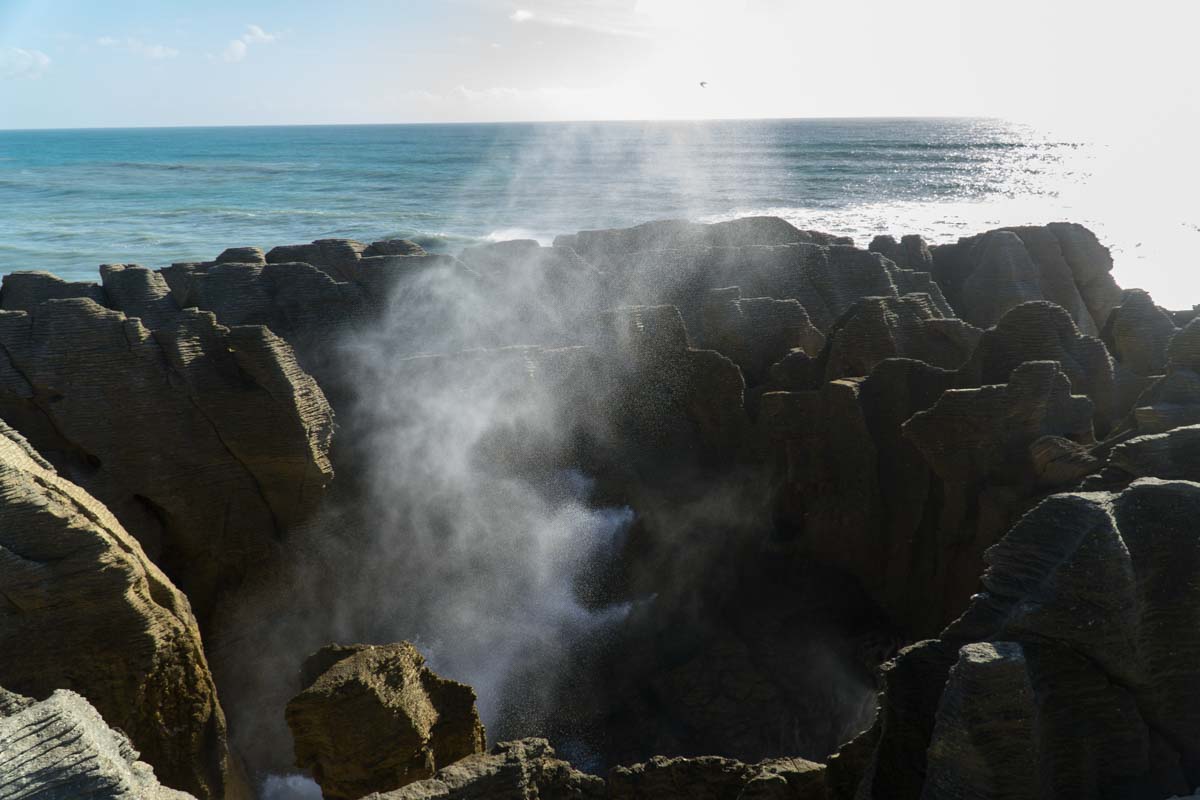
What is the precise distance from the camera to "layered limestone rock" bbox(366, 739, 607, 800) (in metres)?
3.76

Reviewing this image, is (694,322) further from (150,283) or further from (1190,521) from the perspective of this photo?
(1190,521)

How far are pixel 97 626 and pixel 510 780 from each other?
2438 mm

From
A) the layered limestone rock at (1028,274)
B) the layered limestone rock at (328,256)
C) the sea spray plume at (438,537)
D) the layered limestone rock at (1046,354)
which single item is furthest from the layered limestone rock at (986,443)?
the layered limestone rock at (328,256)

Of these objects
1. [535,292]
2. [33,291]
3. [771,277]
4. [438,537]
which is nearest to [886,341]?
[771,277]

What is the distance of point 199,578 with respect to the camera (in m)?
6.91

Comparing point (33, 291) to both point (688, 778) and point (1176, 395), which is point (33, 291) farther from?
point (1176, 395)

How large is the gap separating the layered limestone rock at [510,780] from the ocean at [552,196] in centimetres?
2345

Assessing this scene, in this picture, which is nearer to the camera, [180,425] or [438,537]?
[180,425]

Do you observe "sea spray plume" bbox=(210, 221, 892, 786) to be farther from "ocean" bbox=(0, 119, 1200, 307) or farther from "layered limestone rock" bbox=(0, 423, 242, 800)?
"ocean" bbox=(0, 119, 1200, 307)

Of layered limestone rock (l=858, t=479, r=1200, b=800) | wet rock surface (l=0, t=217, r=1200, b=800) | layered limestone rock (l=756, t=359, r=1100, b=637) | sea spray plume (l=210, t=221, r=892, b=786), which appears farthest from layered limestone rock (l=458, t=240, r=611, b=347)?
layered limestone rock (l=858, t=479, r=1200, b=800)

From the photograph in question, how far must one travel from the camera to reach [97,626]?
4828 mm

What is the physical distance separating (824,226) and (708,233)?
31.9 meters

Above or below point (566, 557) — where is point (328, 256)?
above

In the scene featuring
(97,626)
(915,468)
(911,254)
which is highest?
(911,254)
